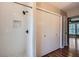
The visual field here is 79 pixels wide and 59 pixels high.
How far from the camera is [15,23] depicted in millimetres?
2027

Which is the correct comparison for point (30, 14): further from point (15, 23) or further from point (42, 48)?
point (42, 48)

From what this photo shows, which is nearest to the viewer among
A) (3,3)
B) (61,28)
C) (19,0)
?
(3,3)

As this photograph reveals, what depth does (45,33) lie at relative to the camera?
111 inches

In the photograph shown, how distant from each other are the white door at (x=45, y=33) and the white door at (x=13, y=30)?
0.38m

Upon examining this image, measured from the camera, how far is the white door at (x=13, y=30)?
1.80 meters

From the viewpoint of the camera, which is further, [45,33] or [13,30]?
[45,33]

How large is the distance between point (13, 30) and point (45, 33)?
1.06 meters

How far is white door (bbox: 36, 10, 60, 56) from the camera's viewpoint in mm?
2570

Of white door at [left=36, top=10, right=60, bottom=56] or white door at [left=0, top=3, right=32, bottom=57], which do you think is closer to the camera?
white door at [left=0, top=3, right=32, bottom=57]

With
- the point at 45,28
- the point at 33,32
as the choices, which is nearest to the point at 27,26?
the point at 33,32

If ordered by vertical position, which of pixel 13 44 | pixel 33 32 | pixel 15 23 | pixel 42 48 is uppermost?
pixel 15 23

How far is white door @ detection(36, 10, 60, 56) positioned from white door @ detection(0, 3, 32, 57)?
0.38 metres

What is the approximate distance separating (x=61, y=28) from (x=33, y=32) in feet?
5.49

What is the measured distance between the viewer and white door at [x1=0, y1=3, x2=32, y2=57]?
1.80 metres
